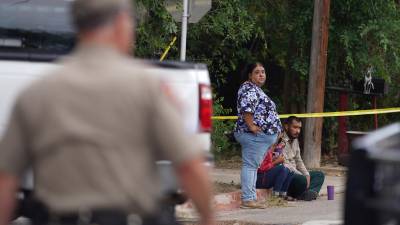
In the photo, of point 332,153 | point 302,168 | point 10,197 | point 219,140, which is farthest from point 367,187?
point 332,153

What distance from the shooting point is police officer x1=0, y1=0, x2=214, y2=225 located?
3352mm

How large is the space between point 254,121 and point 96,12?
7.08 meters

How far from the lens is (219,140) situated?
15414 millimetres

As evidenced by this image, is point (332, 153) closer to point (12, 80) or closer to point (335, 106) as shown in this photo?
point (335, 106)

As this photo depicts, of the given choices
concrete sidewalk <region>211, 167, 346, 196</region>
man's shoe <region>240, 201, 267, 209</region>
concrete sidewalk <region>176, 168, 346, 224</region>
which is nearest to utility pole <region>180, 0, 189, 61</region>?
concrete sidewalk <region>176, 168, 346, 224</region>

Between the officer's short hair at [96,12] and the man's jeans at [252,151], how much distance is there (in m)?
7.06

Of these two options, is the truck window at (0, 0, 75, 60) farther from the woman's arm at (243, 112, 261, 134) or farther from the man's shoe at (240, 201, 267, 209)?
the man's shoe at (240, 201, 267, 209)

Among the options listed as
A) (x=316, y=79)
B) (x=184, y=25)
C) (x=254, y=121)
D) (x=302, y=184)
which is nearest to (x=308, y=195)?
(x=302, y=184)

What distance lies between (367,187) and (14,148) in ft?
5.55

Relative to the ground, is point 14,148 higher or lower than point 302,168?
higher

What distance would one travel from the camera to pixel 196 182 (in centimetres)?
350

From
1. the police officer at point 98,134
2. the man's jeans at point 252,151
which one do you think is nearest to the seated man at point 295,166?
the man's jeans at point 252,151

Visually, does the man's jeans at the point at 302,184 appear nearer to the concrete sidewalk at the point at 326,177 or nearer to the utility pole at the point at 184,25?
the concrete sidewalk at the point at 326,177

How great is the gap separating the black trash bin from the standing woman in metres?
5.86
